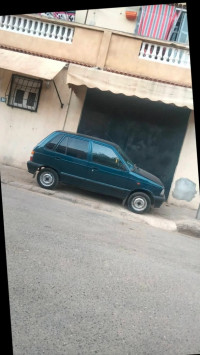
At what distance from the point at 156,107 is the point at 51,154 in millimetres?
3218

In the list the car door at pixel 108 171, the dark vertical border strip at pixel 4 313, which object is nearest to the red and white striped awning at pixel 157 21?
the car door at pixel 108 171

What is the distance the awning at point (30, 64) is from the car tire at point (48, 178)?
2.24 meters

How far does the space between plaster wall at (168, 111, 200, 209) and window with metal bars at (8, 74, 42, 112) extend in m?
4.19

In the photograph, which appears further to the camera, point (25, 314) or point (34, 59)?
point (34, 59)

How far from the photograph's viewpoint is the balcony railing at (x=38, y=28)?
26.6 feet

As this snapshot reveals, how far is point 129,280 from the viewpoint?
3547 mm

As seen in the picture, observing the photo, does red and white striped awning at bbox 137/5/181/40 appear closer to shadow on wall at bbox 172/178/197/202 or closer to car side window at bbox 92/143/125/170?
shadow on wall at bbox 172/178/197/202

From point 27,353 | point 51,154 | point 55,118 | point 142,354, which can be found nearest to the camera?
point 27,353

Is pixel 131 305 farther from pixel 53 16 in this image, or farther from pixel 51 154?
pixel 53 16

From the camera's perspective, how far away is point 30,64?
7.37 meters

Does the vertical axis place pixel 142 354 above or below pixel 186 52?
below

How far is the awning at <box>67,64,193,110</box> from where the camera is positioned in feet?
22.9

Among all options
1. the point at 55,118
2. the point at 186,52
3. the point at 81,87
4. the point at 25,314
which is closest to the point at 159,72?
the point at 186,52

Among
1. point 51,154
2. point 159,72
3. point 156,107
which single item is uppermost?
point 159,72
